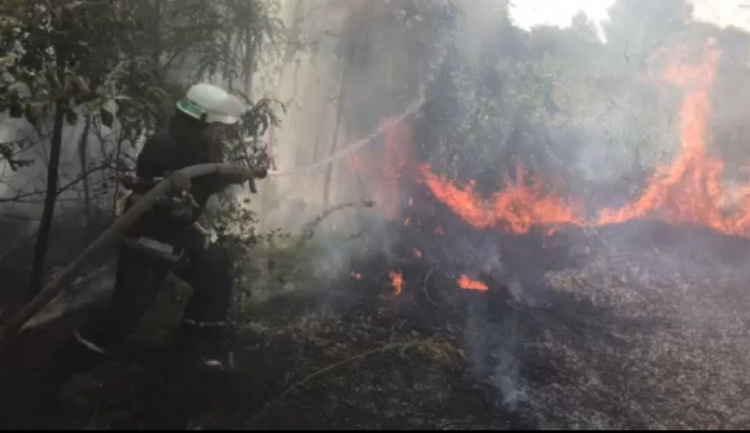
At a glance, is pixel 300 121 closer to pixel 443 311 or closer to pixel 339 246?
pixel 339 246

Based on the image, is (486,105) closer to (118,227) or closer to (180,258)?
(180,258)

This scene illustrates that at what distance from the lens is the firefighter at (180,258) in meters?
4.93

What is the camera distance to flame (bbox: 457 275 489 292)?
8211mm

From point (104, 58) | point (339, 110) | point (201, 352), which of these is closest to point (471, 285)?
point (201, 352)

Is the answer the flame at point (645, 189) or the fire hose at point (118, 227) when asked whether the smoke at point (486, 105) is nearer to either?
the flame at point (645, 189)

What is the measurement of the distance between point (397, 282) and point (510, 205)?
3.78m

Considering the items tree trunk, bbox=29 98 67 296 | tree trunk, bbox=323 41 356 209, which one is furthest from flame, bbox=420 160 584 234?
tree trunk, bbox=29 98 67 296

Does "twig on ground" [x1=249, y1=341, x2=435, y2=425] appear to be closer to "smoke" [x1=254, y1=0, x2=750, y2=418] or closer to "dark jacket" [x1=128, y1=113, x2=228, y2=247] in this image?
"dark jacket" [x1=128, y1=113, x2=228, y2=247]

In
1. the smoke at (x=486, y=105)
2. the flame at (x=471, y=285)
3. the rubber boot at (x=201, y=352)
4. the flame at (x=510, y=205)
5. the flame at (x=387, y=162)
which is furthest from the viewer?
the flame at (x=387, y=162)

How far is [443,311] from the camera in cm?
732

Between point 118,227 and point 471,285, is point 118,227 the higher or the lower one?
the higher one

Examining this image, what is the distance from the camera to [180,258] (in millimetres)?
5141

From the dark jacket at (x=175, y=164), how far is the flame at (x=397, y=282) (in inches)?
131

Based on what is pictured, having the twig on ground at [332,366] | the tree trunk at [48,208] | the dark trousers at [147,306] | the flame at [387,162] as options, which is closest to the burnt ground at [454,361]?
the twig on ground at [332,366]
